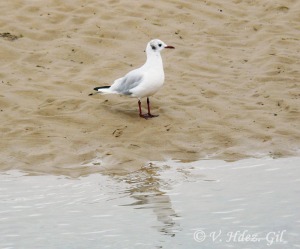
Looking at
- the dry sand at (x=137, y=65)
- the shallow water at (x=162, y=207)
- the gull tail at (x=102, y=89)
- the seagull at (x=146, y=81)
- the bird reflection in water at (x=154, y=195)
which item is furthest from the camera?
the gull tail at (x=102, y=89)

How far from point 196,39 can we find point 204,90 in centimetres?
159

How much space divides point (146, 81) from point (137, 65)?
63.8 inches

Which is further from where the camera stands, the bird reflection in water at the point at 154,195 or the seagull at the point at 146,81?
the seagull at the point at 146,81

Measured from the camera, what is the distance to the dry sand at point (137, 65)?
8211 mm

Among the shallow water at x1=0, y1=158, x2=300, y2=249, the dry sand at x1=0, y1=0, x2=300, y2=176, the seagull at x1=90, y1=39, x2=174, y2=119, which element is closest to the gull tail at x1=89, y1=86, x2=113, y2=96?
the seagull at x1=90, y1=39, x2=174, y2=119

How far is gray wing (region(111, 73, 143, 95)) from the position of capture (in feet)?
29.0

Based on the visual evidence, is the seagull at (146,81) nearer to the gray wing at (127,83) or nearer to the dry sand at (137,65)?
the gray wing at (127,83)

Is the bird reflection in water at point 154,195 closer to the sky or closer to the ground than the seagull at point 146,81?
closer to the ground

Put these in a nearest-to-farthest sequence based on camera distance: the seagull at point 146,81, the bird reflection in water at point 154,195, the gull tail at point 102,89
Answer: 1. the bird reflection in water at point 154,195
2. the seagull at point 146,81
3. the gull tail at point 102,89

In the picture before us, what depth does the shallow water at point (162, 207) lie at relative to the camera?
5953 mm

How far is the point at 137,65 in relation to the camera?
407 inches

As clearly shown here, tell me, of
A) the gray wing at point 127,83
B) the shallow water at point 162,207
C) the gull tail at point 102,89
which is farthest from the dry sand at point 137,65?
the shallow water at point 162,207

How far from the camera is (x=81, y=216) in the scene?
646cm

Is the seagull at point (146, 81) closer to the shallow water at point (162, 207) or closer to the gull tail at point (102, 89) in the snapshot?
the gull tail at point (102, 89)
